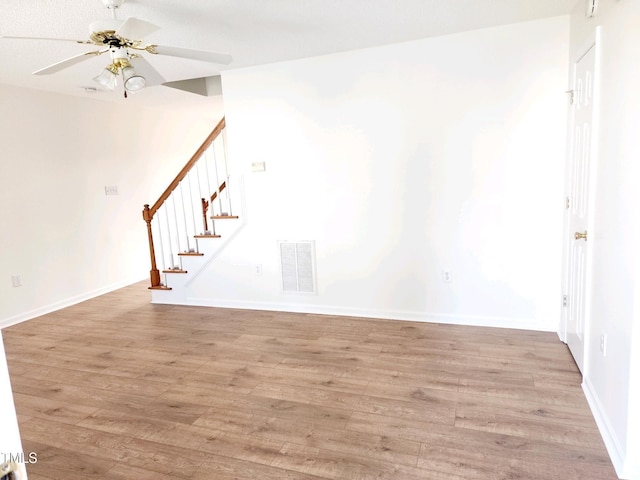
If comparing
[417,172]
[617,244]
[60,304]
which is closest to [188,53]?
[417,172]

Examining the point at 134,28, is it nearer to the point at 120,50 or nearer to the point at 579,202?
the point at 120,50

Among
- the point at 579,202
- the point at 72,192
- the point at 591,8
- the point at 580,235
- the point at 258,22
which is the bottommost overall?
the point at 580,235

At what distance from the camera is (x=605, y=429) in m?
2.11

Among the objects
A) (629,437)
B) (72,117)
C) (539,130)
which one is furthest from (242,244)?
(629,437)

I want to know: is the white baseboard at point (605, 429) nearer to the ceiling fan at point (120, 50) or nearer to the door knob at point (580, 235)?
the door knob at point (580, 235)

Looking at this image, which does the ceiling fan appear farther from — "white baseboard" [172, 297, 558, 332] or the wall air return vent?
"white baseboard" [172, 297, 558, 332]

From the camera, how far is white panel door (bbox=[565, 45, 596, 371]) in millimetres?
2607

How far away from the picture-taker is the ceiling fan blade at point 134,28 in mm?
2086

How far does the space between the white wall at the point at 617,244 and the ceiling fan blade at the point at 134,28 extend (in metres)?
2.27

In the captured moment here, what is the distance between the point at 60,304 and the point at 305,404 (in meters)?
3.76

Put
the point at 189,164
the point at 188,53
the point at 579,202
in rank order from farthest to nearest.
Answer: the point at 189,164 → the point at 579,202 → the point at 188,53

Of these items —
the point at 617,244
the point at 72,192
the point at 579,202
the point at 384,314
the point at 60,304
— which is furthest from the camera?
the point at 72,192

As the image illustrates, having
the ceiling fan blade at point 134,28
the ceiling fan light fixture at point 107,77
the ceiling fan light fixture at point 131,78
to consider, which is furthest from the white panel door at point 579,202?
the ceiling fan light fixture at point 107,77

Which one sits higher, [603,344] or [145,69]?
[145,69]
